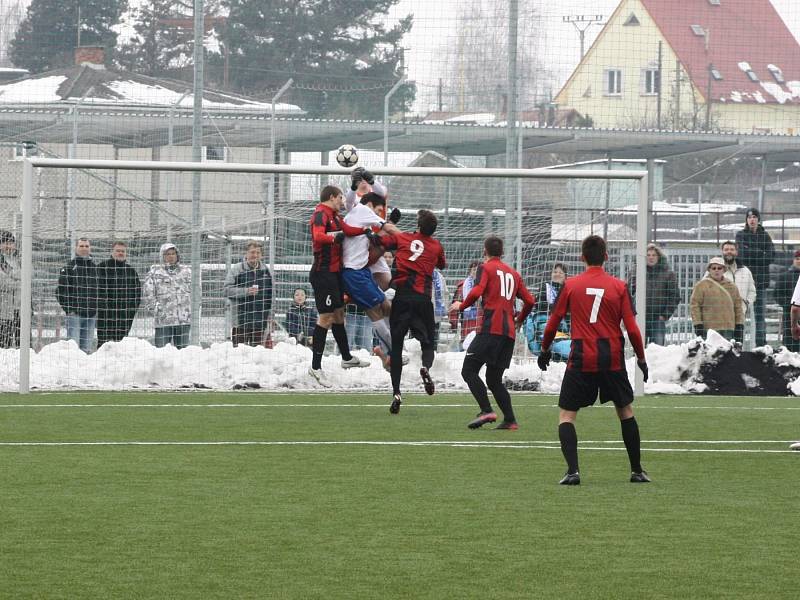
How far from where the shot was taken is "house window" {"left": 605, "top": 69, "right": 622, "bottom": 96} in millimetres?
19766

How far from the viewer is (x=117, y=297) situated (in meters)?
16.8

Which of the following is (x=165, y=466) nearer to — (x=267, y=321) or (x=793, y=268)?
(x=267, y=321)

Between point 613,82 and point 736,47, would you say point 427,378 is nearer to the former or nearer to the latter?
point 613,82

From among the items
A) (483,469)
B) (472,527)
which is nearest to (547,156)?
(483,469)

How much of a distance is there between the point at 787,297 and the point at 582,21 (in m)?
4.61

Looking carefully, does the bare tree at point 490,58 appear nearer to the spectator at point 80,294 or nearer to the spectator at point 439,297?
the spectator at point 439,297

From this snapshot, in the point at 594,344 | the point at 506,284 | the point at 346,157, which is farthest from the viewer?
the point at 346,157

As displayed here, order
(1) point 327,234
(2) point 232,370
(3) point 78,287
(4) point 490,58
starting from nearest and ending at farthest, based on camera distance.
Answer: (1) point 327,234 < (2) point 232,370 < (3) point 78,287 < (4) point 490,58

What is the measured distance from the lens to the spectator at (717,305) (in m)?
17.9

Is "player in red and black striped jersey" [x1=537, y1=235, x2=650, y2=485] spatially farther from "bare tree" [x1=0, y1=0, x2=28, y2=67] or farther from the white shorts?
"bare tree" [x1=0, y1=0, x2=28, y2=67]

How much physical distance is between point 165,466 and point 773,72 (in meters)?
14.0

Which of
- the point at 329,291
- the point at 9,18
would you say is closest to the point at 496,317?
the point at 329,291

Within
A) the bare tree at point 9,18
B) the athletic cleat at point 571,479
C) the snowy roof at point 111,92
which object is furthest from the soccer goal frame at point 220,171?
the athletic cleat at point 571,479

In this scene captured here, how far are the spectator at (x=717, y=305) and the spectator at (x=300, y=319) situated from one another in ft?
15.9
